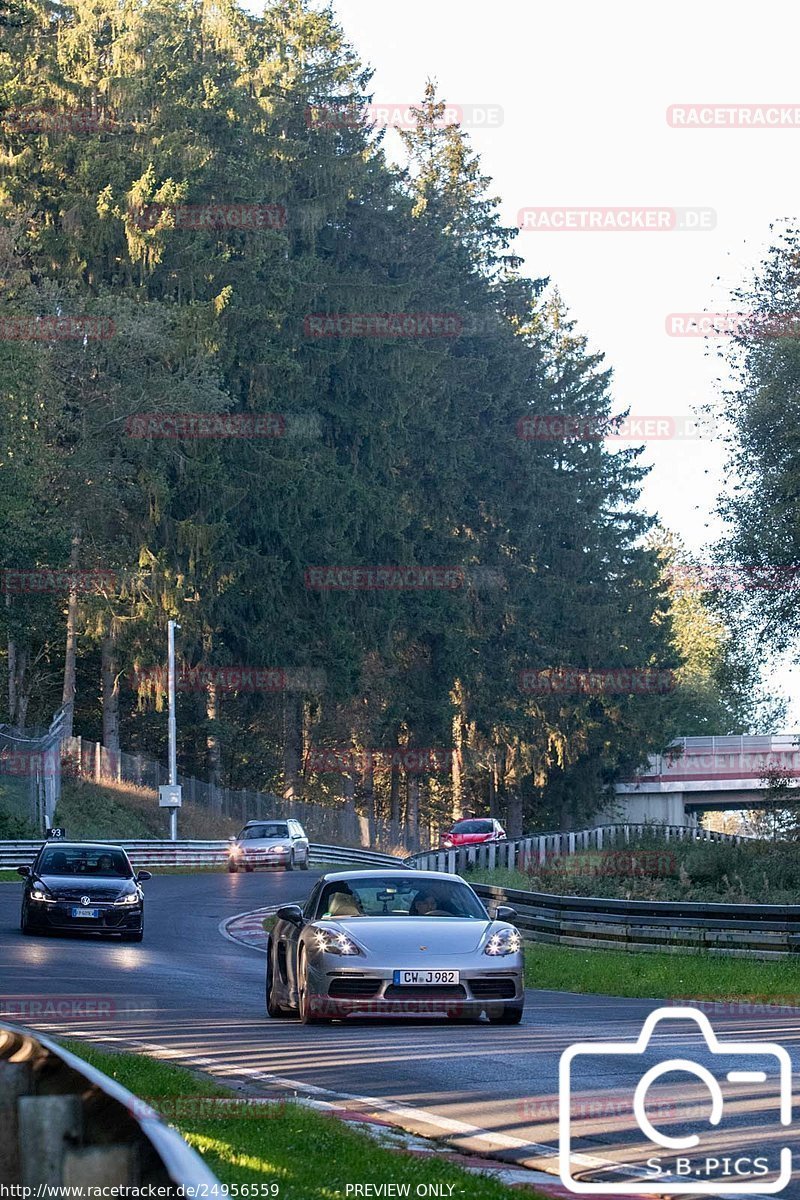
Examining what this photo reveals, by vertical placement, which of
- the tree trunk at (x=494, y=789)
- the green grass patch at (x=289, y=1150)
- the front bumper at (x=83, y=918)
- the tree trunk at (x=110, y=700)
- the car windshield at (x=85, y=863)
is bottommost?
the front bumper at (x=83, y=918)

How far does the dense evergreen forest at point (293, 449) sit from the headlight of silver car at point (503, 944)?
33627 mm

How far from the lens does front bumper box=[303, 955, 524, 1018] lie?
15.6 m

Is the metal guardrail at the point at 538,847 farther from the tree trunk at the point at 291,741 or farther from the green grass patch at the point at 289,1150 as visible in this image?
the green grass patch at the point at 289,1150

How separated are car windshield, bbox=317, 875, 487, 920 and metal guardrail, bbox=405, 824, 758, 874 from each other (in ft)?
80.9

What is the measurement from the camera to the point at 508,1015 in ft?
52.3

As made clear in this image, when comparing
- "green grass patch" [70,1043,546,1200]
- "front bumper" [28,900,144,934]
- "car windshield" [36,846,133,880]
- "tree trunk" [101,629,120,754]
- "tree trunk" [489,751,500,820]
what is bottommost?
"front bumper" [28,900,144,934]

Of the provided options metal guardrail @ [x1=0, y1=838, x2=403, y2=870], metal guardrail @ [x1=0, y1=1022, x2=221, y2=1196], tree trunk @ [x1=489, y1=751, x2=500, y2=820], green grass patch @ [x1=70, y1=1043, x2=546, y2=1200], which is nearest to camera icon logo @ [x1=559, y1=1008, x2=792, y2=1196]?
green grass patch @ [x1=70, y1=1043, x2=546, y2=1200]

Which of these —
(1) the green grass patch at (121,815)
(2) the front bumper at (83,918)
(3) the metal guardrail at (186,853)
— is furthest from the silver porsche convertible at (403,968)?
(1) the green grass patch at (121,815)

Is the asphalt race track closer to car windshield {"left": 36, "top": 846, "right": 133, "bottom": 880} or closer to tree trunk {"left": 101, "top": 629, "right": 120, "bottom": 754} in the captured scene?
car windshield {"left": 36, "top": 846, "right": 133, "bottom": 880}

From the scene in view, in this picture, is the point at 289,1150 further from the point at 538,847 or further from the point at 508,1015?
the point at 538,847

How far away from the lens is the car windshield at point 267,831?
52469 millimetres

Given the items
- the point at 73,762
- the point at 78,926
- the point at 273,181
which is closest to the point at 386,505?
the point at 273,181

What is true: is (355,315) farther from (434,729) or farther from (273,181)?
(434,729)

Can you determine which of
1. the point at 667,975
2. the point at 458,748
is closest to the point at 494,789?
the point at 458,748
